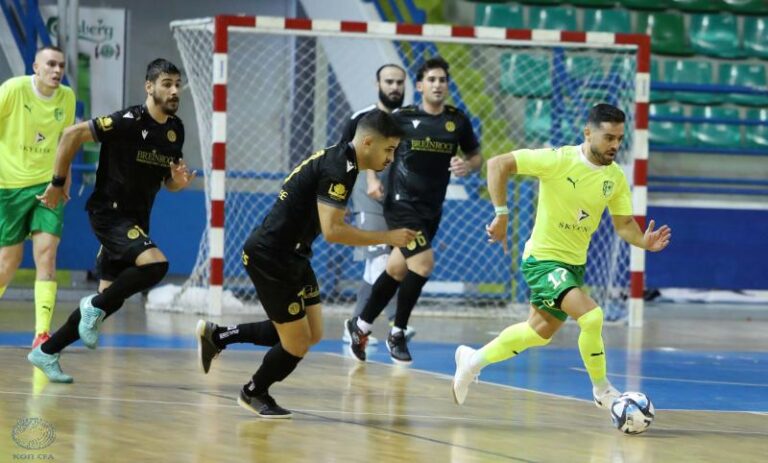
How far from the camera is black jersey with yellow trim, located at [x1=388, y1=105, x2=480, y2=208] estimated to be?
10.9 meters

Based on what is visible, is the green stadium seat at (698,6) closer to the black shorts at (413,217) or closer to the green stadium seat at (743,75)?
the green stadium seat at (743,75)

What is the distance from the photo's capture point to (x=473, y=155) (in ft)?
36.7

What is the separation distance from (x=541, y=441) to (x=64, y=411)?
2.46 meters

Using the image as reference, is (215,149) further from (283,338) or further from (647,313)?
(283,338)

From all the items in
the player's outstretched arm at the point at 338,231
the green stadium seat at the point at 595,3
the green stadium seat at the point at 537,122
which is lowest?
the player's outstretched arm at the point at 338,231

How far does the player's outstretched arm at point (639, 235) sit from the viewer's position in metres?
7.77

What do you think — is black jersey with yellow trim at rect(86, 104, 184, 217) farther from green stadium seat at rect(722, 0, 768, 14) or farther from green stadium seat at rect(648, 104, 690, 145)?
green stadium seat at rect(722, 0, 768, 14)

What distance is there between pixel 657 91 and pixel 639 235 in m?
11.0

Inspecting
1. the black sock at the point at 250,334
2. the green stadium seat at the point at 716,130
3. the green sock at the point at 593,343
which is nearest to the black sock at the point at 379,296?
the black sock at the point at 250,334

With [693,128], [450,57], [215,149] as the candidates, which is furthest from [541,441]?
[693,128]

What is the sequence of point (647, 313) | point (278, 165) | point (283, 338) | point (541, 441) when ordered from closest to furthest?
1. point (541, 441)
2. point (283, 338)
3. point (647, 313)
4. point (278, 165)

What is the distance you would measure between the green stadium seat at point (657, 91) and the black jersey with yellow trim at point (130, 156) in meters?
11.0

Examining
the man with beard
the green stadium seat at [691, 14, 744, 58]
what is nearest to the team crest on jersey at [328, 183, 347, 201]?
the man with beard

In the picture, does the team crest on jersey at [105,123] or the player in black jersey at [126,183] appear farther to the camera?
the team crest on jersey at [105,123]
